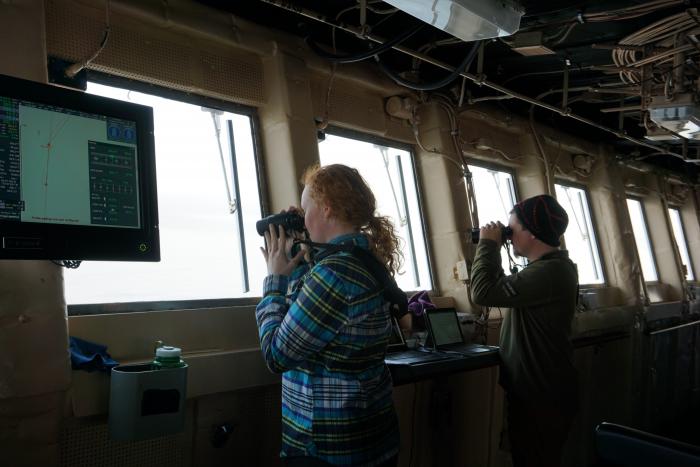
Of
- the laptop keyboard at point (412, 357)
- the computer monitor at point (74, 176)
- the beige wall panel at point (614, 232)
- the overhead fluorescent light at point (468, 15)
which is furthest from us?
the beige wall panel at point (614, 232)

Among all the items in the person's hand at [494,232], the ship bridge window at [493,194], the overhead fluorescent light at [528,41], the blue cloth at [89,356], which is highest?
the overhead fluorescent light at [528,41]

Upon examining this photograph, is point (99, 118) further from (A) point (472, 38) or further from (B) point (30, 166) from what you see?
(A) point (472, 38)

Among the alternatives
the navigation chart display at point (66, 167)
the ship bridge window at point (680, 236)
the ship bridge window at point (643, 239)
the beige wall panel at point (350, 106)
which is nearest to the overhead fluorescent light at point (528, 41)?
the beige wall panel at point (350, 106)

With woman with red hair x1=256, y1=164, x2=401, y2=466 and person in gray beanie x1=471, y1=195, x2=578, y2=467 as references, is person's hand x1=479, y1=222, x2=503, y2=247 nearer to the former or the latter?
person in gray beanie x1=471, y1=195, x2=578, y2=467

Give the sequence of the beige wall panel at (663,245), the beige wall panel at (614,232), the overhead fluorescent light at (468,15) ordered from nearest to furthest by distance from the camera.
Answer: the overhead fluorescent light at (468,15) < the beige wall panel at (614,232) < the beige wall panel at (663,245)

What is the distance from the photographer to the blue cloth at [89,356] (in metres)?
1.58

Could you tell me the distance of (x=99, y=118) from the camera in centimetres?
137

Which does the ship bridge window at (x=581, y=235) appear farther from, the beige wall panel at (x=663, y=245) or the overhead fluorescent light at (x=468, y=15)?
the overhead fluorescent light at (x=468, y=15)

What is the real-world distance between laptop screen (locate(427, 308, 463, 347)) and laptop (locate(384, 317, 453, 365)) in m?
0.15

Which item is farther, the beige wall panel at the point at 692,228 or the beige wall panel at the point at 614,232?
the beige wall panel at the point at 692,228

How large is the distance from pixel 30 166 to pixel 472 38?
1491 millimetres

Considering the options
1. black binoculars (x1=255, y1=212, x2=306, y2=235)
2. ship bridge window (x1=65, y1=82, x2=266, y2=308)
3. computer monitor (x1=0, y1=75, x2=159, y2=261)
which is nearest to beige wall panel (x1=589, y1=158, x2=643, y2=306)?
ship bridge window (x1=65, y1=82, x2=266, y2=308)

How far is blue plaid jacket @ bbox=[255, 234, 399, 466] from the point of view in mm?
1240

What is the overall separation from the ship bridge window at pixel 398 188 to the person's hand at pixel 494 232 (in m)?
Result: 0.74
